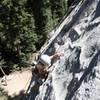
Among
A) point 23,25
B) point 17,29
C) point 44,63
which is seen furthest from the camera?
point 23,25

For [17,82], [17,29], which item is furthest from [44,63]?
[17,29]

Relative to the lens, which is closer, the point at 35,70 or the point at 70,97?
the point at 70,97

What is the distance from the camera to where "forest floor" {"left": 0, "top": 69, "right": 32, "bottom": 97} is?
1995cm

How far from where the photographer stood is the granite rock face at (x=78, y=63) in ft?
19.8

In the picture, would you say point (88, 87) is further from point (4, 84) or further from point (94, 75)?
point (4, 84)

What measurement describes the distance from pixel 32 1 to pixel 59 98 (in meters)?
19.0

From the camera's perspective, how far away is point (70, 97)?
6.43m

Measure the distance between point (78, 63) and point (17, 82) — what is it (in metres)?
15.0

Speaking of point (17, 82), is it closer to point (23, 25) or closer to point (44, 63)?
point (23, 25)

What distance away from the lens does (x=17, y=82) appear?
70.5ft

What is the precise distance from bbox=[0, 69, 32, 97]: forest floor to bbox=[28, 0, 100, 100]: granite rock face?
11092mm

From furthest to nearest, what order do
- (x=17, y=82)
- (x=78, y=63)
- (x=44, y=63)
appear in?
(x=17, y=82) → (x=44, y=63) → (x=78, y=63)

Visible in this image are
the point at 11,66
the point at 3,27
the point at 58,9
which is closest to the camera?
the point at 3,27

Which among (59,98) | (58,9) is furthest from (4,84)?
(59,98)
